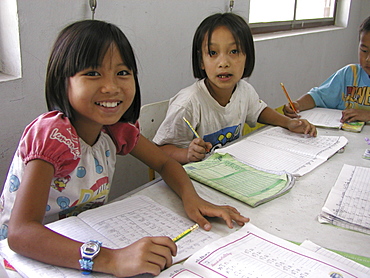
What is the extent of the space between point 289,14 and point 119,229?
311cm

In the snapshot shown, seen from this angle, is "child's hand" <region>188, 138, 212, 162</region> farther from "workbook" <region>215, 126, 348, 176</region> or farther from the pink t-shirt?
the pink t-shirt

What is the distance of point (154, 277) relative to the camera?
2.09ft

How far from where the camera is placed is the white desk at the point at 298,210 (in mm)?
797

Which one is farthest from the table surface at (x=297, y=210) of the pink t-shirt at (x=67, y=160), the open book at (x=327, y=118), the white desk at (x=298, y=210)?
the open book at (x=327, y=118)

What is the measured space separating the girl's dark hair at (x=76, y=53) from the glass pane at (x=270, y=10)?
7.02 feet

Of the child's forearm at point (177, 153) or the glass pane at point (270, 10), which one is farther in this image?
the glass pane at point (270, 10)

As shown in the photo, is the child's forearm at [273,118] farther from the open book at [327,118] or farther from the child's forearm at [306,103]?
the child's forearm at [306,103]

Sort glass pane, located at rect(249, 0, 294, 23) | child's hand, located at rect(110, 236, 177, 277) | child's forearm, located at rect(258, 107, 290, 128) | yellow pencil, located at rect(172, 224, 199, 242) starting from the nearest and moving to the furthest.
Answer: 1. child's hand, located at rect(110, 236, 177, 277)
2. yellow pencil, located at rect(172, 224, 199, 242)
3. child's forearm, located at rect(258, 107, 290, 128)
4. glass pane, located at rect(249, 0, 294, 23)

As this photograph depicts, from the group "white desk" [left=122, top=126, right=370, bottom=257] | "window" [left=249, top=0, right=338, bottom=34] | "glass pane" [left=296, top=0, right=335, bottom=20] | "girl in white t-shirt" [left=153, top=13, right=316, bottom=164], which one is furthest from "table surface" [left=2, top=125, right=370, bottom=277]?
"glass pane" [left=296, top=0, right=335, bottom=20]

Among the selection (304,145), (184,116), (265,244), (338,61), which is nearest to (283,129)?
(304,145)

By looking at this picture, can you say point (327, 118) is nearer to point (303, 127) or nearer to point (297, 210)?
point (303, 127)

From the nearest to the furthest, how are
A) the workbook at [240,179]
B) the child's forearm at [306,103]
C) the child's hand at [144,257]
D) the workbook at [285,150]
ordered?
the child's hand at [144,257]
the workbook at [240,179]
the workbook at [285,150]
the child's forearm at [306,103]

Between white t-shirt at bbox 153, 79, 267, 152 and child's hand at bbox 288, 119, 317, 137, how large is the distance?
23 centimetres

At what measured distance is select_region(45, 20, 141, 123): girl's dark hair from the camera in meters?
0.84
